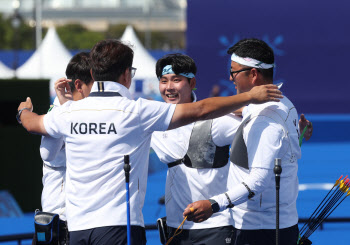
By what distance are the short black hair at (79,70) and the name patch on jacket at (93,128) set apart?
71 centimetres

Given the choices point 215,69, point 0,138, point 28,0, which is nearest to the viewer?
point 0,138

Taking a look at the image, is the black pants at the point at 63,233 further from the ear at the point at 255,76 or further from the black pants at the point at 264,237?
the ear at the point at 255,76

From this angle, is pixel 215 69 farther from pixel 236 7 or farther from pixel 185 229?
pixel 185 229

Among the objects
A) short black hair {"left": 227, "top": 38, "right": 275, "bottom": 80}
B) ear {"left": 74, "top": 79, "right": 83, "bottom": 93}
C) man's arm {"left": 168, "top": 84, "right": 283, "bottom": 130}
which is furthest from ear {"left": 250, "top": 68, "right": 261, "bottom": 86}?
ear {"left": 74, "top": 79, "right": 83, "bottom": 93}

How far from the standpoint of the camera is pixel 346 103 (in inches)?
792

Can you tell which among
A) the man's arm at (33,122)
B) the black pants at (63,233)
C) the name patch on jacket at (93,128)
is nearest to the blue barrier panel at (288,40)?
Answer: the black pants at (63,233)

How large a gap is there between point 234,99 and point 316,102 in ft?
56.6

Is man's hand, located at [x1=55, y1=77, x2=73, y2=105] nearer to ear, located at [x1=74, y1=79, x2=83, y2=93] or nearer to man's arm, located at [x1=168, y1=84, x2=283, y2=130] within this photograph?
ear, located at [x1=74, y1=79, x2=83, y2=93]

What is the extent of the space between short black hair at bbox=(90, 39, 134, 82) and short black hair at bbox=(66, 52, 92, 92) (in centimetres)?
56

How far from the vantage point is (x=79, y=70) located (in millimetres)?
4043

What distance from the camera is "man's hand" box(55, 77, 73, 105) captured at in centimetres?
400

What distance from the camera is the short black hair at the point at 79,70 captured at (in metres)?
4.03

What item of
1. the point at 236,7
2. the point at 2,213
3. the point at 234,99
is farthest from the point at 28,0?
the point at 234,99

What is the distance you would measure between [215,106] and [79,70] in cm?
112
